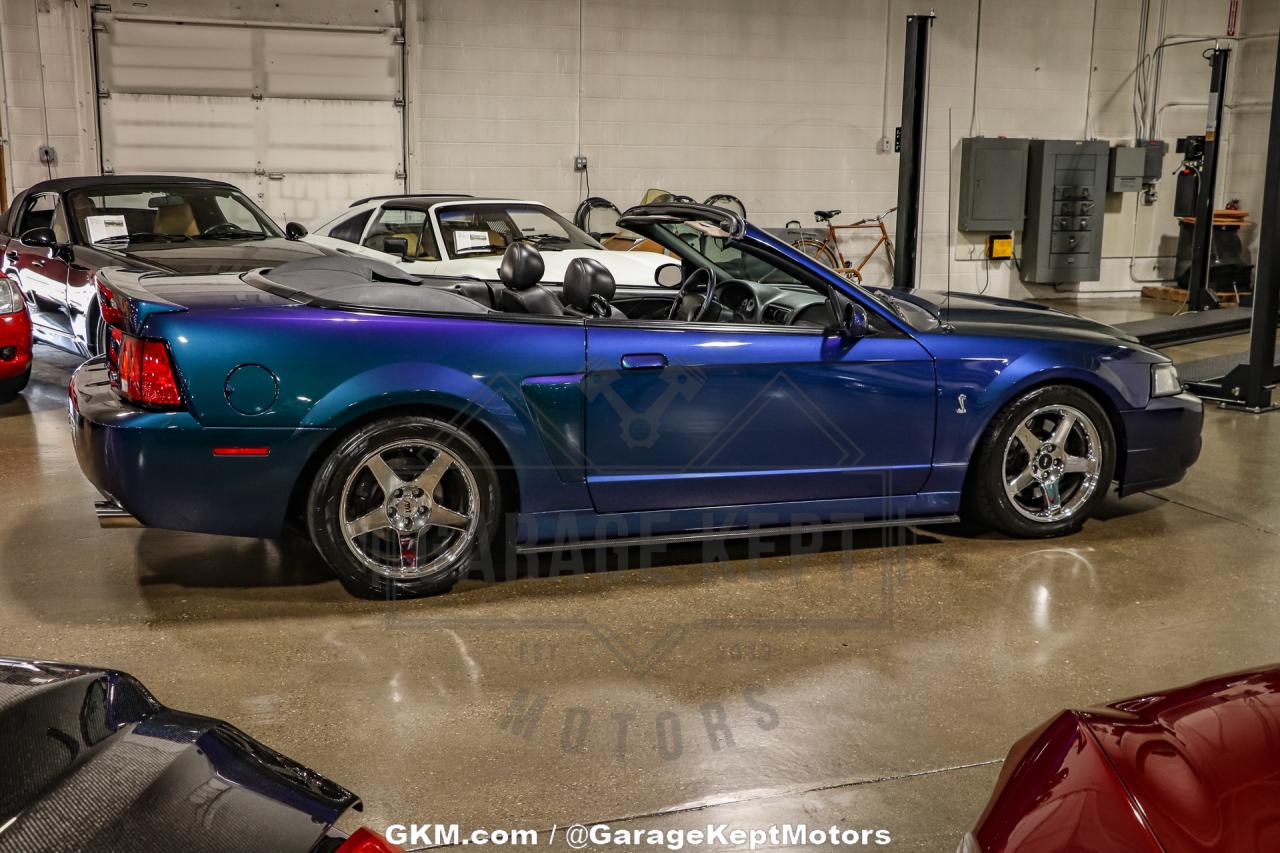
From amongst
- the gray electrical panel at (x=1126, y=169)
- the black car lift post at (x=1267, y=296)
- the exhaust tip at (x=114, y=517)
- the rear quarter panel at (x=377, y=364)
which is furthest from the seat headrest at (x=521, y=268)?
the gray electrical panel at (x=1126, y=169)

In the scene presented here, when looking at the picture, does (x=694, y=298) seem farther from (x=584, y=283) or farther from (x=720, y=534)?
(x=720, y=534)

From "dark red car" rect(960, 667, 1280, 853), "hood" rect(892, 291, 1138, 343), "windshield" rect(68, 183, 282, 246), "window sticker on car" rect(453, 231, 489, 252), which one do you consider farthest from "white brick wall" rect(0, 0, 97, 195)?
"dark red car" rect(960, 667, 1280, 853)

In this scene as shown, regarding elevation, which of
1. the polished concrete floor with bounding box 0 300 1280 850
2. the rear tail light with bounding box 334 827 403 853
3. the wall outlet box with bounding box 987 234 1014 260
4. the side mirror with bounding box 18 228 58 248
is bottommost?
the polished concrete floor with bounding box 0 300 1280 850

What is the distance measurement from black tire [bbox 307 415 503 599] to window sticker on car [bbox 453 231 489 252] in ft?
16.1

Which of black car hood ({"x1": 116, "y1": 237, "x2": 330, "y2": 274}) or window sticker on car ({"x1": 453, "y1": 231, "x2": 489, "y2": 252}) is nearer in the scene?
black car hood ({"x1": 116, "y1": 237, "x2": 330, "y2": 274})

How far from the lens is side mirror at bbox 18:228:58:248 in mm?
7645

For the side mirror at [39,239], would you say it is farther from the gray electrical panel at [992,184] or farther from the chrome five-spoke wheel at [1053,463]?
the gray electrical panel at [992,184]

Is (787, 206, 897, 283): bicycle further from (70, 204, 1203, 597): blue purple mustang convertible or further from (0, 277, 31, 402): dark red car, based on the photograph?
(70, 204, 1203, 597): blue purple mustang convertible

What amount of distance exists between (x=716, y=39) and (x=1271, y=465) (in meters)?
8.80

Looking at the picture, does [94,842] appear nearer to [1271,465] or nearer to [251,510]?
[251,510]

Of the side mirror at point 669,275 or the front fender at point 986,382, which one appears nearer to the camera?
the front fender at point 986,382

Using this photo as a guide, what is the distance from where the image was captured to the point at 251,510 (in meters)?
3.86

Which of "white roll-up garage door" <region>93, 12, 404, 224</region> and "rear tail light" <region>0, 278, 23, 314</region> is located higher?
"white roll-up garage door" <region>93, 12, 404, 224</region>

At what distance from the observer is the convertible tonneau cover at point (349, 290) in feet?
13.1
